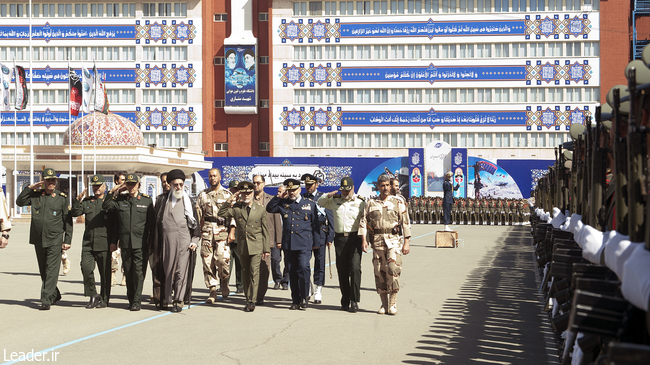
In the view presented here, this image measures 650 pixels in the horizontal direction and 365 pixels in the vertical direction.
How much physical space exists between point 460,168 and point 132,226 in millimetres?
48889

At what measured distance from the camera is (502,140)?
209ft

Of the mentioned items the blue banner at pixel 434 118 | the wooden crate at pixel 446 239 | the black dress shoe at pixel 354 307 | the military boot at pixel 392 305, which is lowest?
the wooden crate at pixel 446 239

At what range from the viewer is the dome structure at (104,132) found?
5256 cm

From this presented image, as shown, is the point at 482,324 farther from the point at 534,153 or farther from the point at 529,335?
the point at 534,153

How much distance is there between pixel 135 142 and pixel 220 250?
147 feet

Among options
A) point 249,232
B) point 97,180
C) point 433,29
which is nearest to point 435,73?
point 433,29

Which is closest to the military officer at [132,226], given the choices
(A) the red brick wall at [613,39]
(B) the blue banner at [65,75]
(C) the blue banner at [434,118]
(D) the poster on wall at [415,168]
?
(D) the poster on wall at [415,168]

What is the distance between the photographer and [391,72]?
64.0 metres

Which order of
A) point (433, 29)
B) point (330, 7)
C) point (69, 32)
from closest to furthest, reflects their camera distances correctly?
point (433, 29) < point (330, 7) < point (69, 32)

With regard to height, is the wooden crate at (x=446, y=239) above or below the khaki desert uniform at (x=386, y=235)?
below

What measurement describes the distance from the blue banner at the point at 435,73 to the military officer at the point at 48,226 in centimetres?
5391

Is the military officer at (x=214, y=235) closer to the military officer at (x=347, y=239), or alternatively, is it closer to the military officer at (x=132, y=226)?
the military officer at (x=132, y=226)

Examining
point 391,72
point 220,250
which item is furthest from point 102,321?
point 391,72

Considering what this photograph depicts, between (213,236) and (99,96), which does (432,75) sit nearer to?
(99,96)
